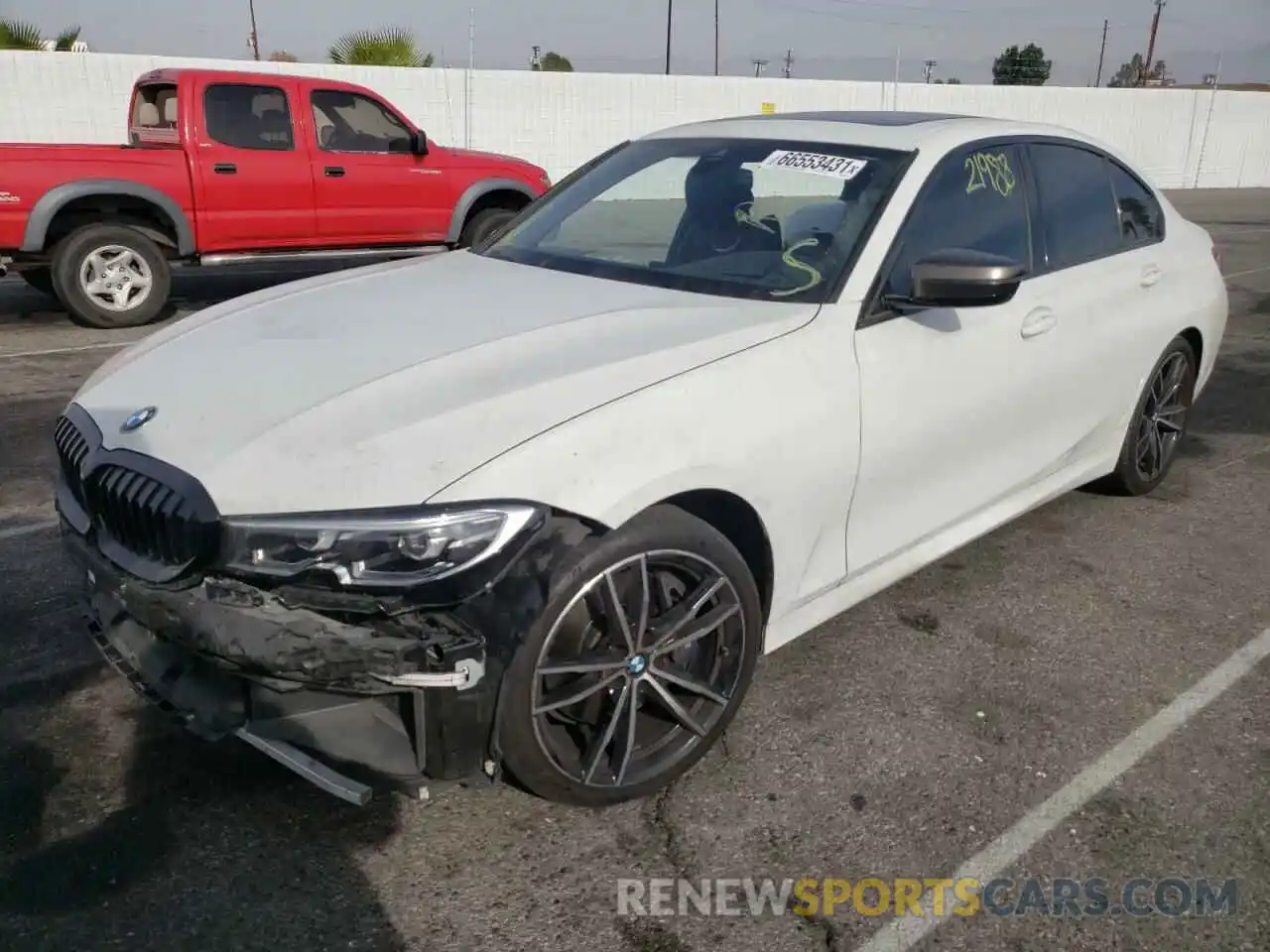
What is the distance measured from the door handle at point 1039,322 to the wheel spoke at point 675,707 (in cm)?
182

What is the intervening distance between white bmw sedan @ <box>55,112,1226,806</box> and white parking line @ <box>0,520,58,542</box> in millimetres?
1582

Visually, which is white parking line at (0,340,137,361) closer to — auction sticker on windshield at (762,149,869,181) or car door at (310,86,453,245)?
car door at (310,86,453,245)

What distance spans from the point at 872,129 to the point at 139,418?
2517 millimetres

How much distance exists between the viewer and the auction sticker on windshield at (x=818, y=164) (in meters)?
3.50

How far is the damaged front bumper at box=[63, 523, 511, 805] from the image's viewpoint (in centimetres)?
227

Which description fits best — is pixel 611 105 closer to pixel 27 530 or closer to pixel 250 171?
pixel 250 171

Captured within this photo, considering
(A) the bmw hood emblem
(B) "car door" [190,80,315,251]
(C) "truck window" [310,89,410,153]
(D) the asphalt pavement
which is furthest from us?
(C) "truck window" [310,89,410,153]

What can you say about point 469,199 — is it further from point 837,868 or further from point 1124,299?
point 837,868

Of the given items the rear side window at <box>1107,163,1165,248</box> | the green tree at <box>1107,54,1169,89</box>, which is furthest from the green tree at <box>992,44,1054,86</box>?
the rear side window at <box>1107,163,1165,248</box>

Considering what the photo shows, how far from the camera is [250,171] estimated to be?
364 inches

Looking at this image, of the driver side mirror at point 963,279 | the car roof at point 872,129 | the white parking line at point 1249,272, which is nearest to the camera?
the driver side mirror at point 963,279

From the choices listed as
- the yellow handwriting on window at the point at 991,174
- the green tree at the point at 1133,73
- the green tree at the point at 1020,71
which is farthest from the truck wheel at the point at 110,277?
the green tree at the point at 1133,73

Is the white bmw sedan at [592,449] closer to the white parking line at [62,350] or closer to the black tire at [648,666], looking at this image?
the black tire at [648,666]

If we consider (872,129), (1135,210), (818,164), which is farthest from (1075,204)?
(818,164)
